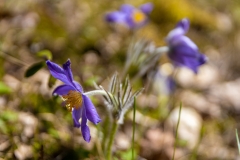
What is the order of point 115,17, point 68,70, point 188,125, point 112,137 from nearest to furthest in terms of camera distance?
point 68,70 → point 112,137 → point 115,17 → point 188,125

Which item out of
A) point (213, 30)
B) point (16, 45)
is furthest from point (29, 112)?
point (213, 30)

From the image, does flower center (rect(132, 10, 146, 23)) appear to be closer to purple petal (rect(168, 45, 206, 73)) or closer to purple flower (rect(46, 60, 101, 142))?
purple petal (rect(168, 45, 206, 73))

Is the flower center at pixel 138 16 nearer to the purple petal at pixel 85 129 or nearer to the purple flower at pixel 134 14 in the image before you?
the purple flower at pixel 134 14

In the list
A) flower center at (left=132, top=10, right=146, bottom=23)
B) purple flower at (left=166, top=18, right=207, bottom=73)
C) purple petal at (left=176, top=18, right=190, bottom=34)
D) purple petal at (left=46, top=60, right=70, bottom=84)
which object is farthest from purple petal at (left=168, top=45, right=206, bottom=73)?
purple petal at (left=46, top=60, right=70, bottom=84)

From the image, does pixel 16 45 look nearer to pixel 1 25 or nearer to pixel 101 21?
pixel 1 25


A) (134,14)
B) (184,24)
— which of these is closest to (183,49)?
(184,24)

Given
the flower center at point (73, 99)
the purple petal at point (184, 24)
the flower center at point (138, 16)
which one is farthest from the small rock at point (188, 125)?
the flower center at point (73, 99)

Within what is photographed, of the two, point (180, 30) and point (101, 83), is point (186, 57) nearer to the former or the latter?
point (180, 30)
